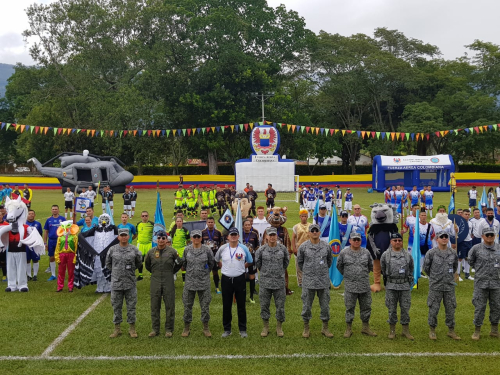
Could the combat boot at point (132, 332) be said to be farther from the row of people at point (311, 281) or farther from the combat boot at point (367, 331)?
the combat boot at point (367, 331)

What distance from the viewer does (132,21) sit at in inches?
2189

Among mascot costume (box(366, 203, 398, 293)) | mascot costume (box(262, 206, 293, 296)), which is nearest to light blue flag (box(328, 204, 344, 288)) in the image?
mascot costume (box(366, 203, 398, 293))

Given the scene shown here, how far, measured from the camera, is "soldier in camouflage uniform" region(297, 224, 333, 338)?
8758mm

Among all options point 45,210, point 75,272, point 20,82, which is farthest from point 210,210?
point 20,82

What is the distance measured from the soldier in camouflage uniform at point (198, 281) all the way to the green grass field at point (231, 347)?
1.01 ft

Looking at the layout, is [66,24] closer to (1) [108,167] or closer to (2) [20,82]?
(2) [20,82]

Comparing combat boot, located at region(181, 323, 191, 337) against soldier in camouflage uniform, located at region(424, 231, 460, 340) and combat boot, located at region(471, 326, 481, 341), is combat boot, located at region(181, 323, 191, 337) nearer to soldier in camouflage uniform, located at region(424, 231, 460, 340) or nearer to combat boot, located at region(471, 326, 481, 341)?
soldier in camouflage uniform, located at region(424, 231, 460, 340)

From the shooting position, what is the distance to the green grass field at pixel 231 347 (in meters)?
7.48

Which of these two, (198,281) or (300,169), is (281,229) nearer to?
(198,281)

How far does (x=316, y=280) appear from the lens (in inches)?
345

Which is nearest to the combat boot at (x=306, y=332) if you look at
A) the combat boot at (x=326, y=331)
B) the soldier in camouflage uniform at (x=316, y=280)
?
the soldier in camouflage uniform at (x=316, y=280)

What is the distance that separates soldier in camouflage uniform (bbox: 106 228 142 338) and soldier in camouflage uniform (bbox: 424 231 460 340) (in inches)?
193

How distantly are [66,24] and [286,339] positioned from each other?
55894 millimetres

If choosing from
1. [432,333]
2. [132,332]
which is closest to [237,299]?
[132,332]
